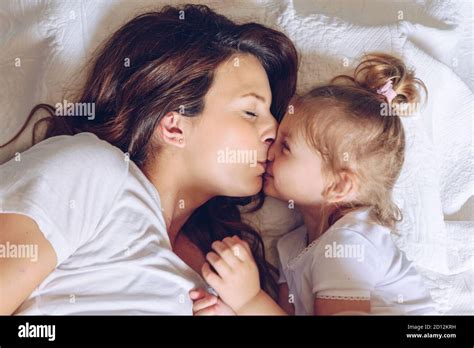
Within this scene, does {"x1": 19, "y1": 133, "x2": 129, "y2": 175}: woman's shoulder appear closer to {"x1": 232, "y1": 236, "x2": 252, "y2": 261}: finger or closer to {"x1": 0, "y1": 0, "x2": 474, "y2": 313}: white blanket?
{"x1": 0, "y1": 0, "x2": 474, "y2": 313}: white blanket

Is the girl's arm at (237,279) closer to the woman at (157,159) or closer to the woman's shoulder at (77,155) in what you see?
the woman at (157,159)

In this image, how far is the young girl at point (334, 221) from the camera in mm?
1101

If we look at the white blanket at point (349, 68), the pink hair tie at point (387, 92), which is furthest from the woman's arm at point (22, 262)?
the pink hair tie at point (387, 92)

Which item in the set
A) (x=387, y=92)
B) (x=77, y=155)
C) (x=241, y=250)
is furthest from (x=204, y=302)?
(x=387, y=92)

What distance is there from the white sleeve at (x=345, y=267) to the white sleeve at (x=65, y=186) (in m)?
0.39

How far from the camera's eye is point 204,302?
3.60ft

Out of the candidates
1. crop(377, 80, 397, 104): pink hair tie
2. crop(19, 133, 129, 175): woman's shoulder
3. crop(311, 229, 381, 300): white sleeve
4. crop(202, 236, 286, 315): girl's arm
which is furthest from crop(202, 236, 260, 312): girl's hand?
crop(377, 80, 397, 104): pink hair tie

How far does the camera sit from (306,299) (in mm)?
1119

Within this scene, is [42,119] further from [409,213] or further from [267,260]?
[409,213]

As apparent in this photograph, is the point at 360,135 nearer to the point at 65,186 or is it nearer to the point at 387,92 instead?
the point at 387,92

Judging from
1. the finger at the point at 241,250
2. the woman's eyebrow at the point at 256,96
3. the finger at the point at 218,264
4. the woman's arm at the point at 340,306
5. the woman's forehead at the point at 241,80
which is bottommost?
the woman's arm at the point at 340,306

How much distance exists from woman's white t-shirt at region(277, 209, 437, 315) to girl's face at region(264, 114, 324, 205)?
69 mm

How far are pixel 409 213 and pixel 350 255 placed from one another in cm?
16
